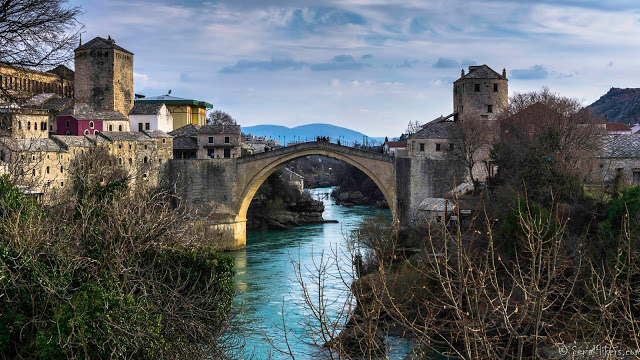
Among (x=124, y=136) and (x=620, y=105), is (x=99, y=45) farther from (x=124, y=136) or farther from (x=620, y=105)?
(x=620, y=105)

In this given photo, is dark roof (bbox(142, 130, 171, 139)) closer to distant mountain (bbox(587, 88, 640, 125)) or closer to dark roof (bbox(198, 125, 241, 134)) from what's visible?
dark roof (bbox(198, 125, 241, 134))

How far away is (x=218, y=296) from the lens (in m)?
10.8

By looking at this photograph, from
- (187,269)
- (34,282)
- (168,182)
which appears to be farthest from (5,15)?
(168,182)

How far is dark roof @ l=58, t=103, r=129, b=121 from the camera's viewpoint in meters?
34.0

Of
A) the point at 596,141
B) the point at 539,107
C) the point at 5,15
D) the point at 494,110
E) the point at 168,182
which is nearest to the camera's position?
the point at 5,15

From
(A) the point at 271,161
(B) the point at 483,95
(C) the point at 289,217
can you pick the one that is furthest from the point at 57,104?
(B) the point at 483,95

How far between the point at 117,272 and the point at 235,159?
22.7 metres

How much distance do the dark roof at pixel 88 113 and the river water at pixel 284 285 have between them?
9533 millimetres

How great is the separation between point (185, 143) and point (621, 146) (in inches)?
813

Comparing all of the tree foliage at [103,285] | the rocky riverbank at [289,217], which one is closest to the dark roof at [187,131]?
the rocky riverbank at [289,217]

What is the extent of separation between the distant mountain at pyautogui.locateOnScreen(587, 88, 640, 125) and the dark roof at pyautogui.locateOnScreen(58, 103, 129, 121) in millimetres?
45912

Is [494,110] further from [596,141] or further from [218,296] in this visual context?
[218,296]

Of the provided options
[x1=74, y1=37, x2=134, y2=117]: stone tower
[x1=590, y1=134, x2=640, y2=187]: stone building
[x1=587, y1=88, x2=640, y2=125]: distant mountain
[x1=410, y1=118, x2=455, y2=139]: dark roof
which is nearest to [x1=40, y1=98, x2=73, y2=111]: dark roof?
[x1=74, y1=37, x2=134, y2=117]: stone tower

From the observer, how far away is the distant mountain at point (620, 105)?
62.9 metres
